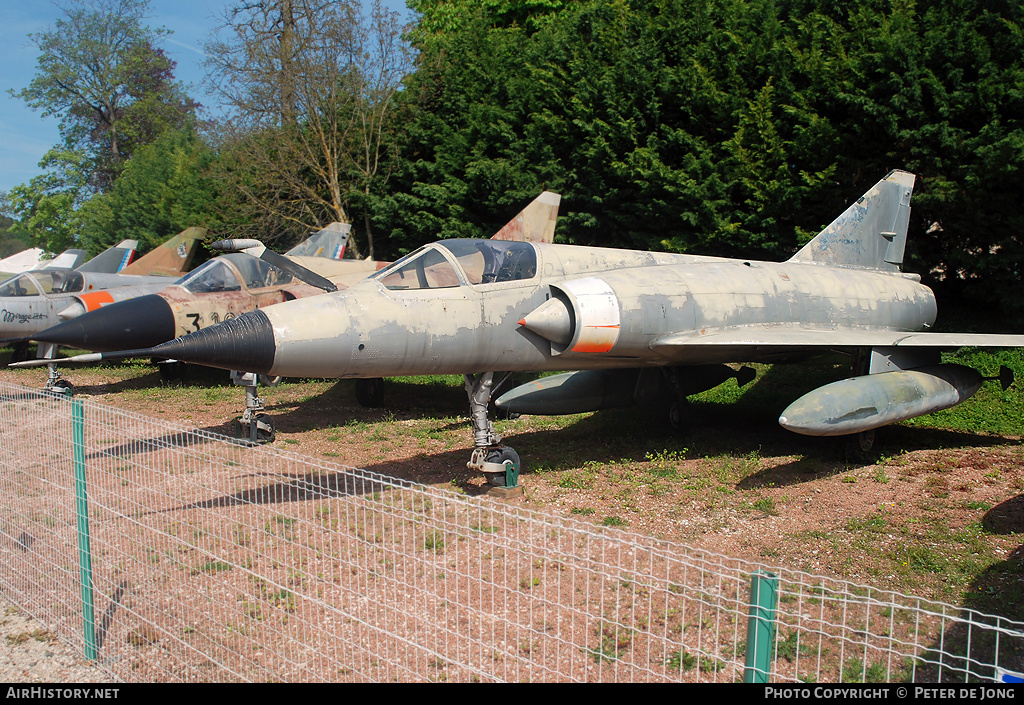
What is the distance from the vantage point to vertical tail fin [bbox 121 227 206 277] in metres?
19.8

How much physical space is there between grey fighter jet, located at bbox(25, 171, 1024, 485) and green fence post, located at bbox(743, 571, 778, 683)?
184 inches

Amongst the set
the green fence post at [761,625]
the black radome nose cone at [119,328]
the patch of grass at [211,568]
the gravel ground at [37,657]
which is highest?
the black radome nose cone at [119,328]

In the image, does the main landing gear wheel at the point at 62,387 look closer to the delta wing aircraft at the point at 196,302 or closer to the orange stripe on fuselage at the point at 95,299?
the delta wing aircraft at the point at 196,302

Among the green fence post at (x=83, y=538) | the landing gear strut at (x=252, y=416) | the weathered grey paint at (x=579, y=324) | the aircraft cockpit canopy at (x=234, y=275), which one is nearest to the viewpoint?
the green fence post at (x=83, y=538)

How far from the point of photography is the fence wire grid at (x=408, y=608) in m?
3.80

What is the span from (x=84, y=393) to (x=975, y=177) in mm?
15911

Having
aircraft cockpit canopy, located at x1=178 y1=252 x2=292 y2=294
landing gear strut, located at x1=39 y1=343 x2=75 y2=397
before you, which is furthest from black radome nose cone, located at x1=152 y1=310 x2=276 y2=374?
landing gear strut, located at x1=39 y1=343 x2=75 y2=397

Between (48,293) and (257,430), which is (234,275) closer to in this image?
(257,430)

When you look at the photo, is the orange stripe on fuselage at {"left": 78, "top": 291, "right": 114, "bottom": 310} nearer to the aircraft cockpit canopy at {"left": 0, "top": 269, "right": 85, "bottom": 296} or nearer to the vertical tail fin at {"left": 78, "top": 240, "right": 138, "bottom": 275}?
the aircraft cockpit canopy at {"left": 0, "top": 269, "right": 85, "bottom": 296}

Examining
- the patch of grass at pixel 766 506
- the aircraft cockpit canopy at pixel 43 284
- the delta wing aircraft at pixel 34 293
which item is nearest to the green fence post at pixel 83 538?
the patch of grass at pixel 766 506

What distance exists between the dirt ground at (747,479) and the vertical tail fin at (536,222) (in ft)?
10.4

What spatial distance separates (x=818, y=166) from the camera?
12.7 metres

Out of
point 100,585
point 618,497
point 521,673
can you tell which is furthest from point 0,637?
point 618,497
